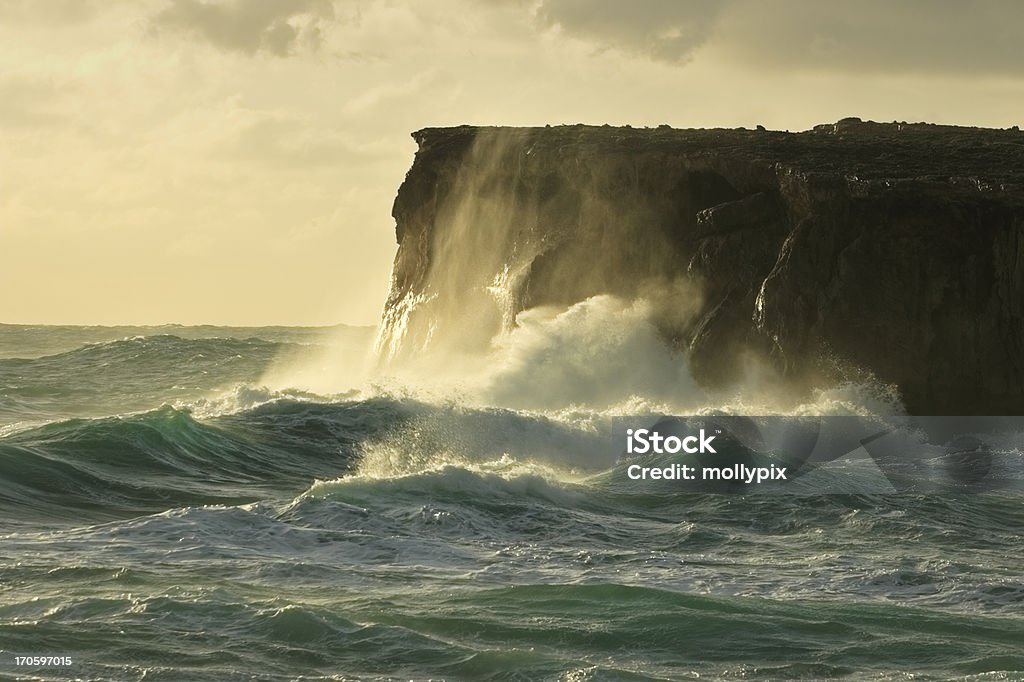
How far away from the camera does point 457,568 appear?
14.0m

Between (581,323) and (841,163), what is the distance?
7.16 metres

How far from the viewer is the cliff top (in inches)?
1152

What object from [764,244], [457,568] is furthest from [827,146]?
[457,568]

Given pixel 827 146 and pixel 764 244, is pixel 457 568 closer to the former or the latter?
pixel 764 244

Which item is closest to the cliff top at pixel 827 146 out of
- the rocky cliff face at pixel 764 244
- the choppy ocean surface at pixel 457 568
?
the rocky cliff face at pixel 764 244

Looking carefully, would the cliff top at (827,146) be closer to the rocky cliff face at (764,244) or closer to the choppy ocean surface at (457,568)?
the rocky cliff face at (764,244)

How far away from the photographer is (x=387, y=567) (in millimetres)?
13922

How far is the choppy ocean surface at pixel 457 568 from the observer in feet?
36.1

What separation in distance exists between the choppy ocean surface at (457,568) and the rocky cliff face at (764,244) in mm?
6839

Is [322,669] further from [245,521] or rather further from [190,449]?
[190,449]

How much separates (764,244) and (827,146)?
4.17 metres

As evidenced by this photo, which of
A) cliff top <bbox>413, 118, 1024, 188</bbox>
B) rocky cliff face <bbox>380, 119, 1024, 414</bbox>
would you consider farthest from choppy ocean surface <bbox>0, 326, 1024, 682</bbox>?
cliff top <bbox>413, 118, 1024, 188</bbox>

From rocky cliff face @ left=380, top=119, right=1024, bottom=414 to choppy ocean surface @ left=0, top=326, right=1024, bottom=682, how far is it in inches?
269

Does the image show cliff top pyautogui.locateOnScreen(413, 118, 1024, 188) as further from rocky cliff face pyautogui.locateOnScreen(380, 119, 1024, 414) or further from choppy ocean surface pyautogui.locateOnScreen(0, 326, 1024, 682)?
choppy ocean surface pyautogui.locateOnScreen(0, 326, 1024, 682)
